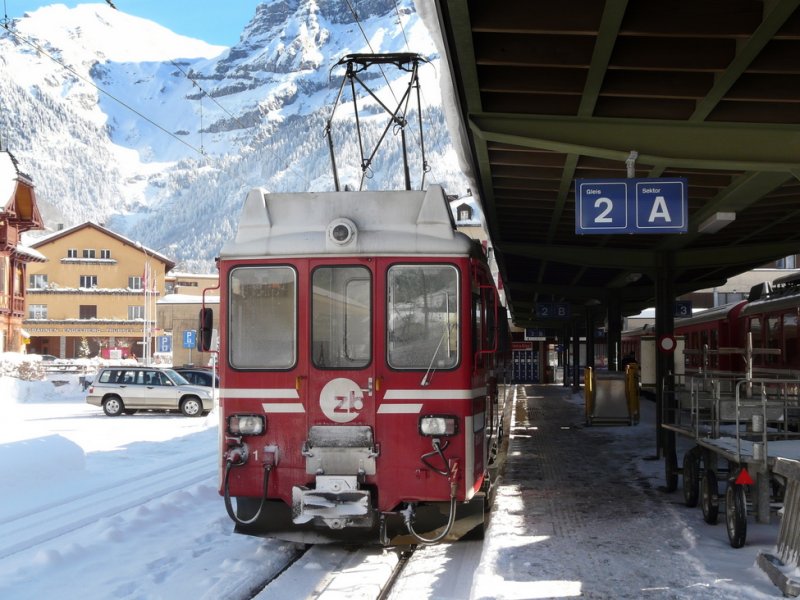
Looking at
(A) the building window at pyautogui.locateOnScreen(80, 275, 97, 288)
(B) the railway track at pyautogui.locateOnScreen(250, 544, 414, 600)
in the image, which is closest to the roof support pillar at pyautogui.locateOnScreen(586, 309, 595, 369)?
(B) the railway track at pyautogui.locateOnScreen(250, 544, 414, 600)

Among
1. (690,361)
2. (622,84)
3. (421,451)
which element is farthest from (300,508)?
(690,361)

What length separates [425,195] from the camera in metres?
8.24

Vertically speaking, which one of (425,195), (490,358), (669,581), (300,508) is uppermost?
(425,195)

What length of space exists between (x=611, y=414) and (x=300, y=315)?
17.2 m

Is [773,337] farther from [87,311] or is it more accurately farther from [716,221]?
[87,311]

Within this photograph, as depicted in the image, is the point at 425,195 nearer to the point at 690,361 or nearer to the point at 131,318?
the point at 690,361

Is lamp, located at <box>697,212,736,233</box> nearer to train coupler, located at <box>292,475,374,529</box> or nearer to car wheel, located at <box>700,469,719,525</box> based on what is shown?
car wheel, located at <box>700,469,719,525</box>

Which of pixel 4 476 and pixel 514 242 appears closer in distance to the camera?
pixel 4 476

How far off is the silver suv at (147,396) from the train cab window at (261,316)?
19.4 m

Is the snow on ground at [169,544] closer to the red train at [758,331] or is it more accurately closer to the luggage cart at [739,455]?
the luggage cart at [739,455]

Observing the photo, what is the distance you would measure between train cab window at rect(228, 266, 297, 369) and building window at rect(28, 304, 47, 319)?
73.0m

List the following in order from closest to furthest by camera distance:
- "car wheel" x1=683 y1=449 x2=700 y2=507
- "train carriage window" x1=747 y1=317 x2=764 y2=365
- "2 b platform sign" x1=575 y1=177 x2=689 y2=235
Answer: "2 b platform sign" x1=575 y1=177 x2=689 y2=235
"car wheel" x1=683 y1=449 x2=700 y2=507
"train carriage window" x1=747 y1=317 x2=764 y2=365

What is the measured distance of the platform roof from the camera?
24.8 feet

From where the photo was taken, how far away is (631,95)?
29.7ft
